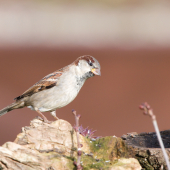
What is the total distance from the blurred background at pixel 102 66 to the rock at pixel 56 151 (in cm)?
253

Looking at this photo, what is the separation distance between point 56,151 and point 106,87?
347 cm

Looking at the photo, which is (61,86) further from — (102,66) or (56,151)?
(102,66)

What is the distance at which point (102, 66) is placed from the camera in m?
5.36

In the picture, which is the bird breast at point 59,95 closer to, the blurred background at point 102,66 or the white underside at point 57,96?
the white underside at point 57,96

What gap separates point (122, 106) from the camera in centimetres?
512

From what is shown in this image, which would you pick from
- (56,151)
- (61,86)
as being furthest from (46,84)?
(56,151)

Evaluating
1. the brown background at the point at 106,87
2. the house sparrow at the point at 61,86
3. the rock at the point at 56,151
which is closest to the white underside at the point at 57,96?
the house sparrow at the point at 61,86

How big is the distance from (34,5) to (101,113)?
157 inches

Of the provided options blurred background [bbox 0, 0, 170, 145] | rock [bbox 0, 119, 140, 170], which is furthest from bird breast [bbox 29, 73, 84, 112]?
blurred background [bbox 0, 0, 170, 145]

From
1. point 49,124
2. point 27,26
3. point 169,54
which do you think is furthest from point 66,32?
point 49,124

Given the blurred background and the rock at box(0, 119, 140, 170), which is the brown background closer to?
the blurred background

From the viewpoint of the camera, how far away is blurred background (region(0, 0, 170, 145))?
196 inches

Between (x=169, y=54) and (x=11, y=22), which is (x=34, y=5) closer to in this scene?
(x=11, y=22)

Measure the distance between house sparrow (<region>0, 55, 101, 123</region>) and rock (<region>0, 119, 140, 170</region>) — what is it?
617mm
